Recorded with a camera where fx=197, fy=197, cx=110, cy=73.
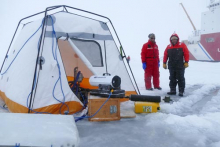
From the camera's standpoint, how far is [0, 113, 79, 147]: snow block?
4.45ft

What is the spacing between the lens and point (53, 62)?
3.14m

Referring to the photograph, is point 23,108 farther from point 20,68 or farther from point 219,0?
point 219,0

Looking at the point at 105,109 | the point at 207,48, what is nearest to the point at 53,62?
the point at 105,109

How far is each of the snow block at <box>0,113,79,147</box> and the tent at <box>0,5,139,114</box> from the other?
1167 mm

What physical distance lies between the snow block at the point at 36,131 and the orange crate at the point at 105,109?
1.04m

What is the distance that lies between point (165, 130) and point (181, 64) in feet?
8.86

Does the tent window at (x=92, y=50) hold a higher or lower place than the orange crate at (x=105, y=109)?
higher

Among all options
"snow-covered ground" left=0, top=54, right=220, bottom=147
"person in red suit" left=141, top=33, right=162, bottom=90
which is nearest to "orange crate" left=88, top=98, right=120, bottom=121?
"snow-covered ground" left=0, top=54, right=220, bottom=147

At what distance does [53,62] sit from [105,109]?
1119 mm

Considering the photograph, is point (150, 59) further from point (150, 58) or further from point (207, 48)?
point (207, 48)

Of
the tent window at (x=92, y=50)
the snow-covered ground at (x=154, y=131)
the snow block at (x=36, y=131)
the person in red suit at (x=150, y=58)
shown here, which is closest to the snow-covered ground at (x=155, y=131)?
the snow-covered ground at (x=154, y=131)

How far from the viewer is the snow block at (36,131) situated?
1356 mm

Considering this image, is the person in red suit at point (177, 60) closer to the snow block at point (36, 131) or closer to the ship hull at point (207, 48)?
the snow block at point (36, 131)

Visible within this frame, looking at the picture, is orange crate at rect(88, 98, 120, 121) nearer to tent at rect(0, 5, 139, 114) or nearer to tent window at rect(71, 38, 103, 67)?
tent at rect(0, 5, 139, 114)
